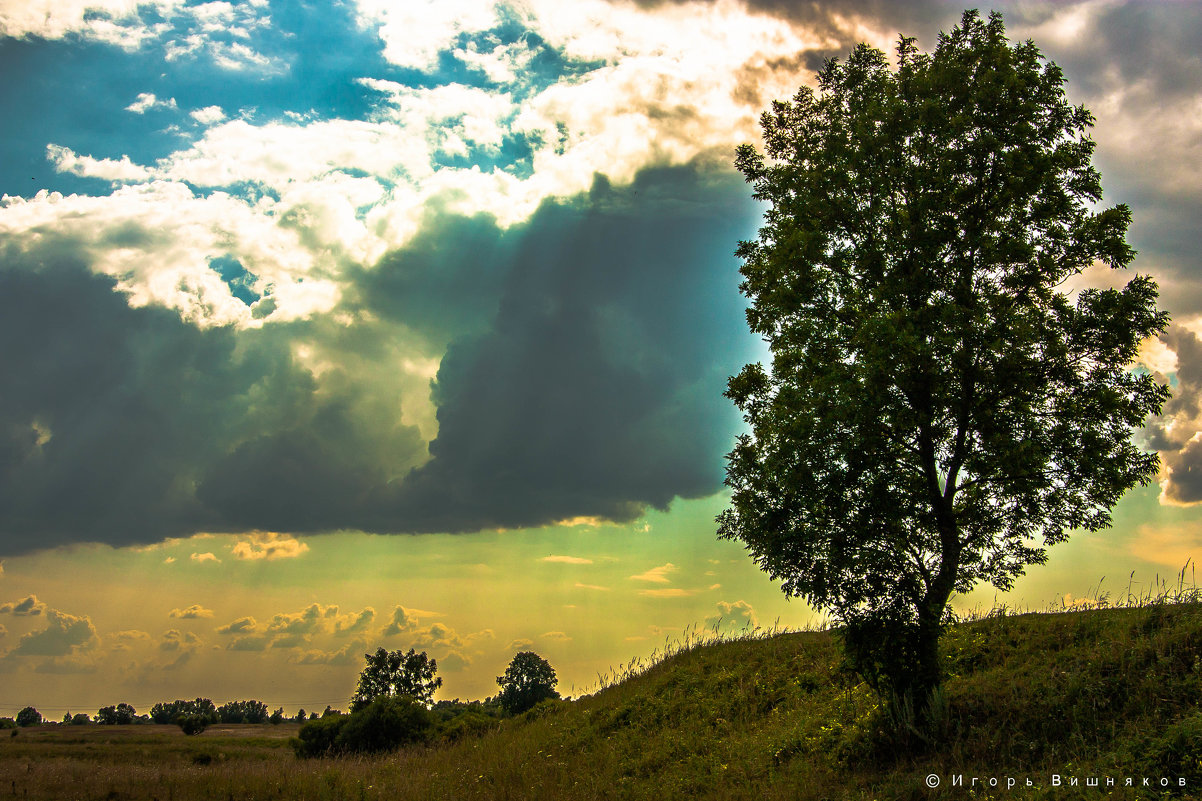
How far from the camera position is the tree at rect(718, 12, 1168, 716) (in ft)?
46.2

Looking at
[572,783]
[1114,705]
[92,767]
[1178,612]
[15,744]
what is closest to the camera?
[1114,705]

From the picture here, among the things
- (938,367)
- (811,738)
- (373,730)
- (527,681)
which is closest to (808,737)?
(811,738)

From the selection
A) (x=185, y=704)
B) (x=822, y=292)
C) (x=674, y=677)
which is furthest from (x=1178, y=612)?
Answer: (x=185, y=704)

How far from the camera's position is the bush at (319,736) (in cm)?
3309

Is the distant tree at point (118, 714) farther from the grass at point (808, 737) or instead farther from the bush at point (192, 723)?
the grass at point (808, 737)

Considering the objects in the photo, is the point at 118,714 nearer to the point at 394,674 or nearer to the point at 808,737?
the point at 394,674

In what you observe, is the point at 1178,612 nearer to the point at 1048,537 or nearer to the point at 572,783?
the point at 1048,537

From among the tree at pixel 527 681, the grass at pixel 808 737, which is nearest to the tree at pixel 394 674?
the tree at pixel 527 681

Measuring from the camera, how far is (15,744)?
123 feet

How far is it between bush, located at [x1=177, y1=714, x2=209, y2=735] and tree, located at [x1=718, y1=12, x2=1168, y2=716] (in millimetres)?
63241

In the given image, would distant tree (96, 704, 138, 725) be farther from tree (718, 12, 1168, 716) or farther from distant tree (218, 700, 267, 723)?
tree (718, 12, 1168, 716)

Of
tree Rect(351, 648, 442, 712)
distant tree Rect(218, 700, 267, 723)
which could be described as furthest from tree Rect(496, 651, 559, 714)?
distant tree Rect(218, 700, 267, 723)

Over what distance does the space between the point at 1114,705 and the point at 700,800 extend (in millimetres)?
7973

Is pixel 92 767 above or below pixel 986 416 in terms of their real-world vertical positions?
below
